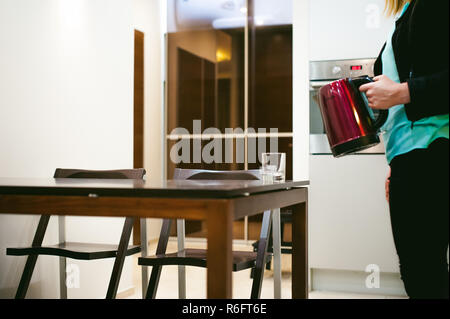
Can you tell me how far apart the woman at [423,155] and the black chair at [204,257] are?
782mm

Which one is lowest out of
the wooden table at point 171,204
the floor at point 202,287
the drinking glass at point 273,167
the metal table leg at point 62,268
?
the floor at point 202,287

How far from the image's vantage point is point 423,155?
120 centimetres

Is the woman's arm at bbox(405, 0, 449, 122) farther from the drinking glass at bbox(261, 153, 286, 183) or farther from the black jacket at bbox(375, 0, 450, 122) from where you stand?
the drinking glass at bbox(261, 153, 286, 183)

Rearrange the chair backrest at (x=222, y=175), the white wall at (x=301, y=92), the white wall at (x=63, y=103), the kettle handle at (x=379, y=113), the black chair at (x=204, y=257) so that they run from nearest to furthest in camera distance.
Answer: the kettle handle at (x=379, y=113) < the black chair at (x=204, y=257) < the chair backrest at (x=222, y=175) < the white wall at (x=63, y=103) < the white wall at (x=301, y=92)

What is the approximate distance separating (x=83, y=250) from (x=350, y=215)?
1734 millimetres

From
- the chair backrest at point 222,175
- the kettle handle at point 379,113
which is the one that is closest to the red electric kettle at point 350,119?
the kettle handle at point 379,113

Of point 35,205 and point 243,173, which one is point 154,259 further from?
point 35,205

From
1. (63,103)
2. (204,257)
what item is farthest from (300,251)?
(63,103)

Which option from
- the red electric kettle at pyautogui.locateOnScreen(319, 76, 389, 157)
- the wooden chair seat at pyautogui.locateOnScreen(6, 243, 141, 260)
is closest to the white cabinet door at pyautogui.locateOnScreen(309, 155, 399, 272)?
the wooden chair seat at pyautogui.locateOnScreen(6, 243, 141, 260)

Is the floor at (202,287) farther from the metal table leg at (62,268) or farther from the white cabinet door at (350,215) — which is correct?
the metal table leg at (62,268)

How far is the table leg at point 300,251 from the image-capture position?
1882 millimetres

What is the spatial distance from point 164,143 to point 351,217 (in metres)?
2.59

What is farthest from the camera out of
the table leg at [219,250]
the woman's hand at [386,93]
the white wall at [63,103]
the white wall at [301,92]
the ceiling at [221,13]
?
the ceiling at [221,13]
